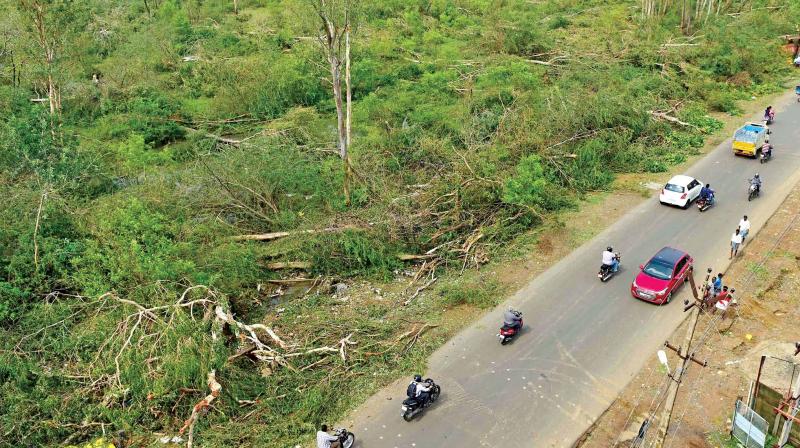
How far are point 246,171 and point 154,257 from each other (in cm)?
541

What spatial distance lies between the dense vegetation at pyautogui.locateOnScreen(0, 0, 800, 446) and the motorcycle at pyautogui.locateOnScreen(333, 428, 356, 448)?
105 centimetres

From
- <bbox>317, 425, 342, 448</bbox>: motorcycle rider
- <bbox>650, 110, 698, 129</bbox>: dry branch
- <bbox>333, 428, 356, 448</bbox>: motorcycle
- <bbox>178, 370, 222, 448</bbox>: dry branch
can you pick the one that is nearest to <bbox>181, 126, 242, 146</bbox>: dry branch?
<bbox>178, 370, 222, 448</bbox>: dry branch

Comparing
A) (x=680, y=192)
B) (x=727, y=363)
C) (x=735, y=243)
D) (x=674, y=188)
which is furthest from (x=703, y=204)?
(x=727, y=363)

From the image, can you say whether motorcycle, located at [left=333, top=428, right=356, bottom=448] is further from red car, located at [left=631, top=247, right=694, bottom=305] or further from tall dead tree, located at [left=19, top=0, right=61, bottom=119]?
tall dead tree, located at [left=19, top=0, right=61, bottom=119]

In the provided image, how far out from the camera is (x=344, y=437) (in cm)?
1336

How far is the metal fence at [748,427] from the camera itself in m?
12.4

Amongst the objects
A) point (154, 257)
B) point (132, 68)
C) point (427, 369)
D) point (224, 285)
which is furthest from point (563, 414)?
point (132, 68)

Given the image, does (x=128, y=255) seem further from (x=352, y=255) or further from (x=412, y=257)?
(x=412, y=257)

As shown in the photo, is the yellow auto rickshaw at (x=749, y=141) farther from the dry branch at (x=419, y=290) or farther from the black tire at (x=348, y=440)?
the black tire at (x=348, y=440)

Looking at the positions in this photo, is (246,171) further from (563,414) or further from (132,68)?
(132,68)

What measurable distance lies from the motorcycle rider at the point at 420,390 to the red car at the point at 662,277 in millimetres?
7578

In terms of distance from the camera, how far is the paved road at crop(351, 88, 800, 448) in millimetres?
13969

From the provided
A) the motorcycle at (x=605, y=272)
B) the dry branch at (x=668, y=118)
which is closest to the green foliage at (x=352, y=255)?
the motorcycle at (x=605, y=272)

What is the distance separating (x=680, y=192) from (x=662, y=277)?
637cm
